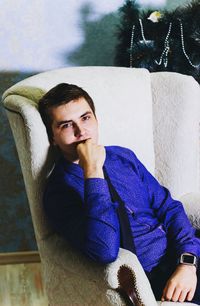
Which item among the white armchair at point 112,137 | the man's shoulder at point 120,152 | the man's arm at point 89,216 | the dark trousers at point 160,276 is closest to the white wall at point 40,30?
the white armchair at point 112,137

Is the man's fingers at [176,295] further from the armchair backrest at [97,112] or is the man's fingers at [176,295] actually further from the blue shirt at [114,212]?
the armchair backrest at [97,112]

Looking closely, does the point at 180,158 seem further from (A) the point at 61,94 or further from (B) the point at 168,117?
(A) the point at 61,94

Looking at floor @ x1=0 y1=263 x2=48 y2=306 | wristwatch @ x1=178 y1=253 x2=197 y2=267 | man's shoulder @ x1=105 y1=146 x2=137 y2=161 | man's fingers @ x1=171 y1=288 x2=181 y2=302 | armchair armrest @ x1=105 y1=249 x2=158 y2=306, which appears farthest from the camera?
floor @ x1=0 y1=263 x2=48 y2=306

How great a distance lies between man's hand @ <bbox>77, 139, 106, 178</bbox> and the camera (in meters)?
1.43

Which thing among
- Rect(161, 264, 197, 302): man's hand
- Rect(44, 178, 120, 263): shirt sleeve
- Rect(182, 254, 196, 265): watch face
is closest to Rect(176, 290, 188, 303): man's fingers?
Rect(161, 264, 197, 302): man's hand

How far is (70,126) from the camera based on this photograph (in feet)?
5.08

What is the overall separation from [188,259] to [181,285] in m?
0.11

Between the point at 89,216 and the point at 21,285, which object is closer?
the point at 89,216

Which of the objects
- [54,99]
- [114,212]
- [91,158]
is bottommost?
[114,212]

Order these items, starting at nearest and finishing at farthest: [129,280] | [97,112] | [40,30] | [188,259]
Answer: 1. [129,280]
2. [188,259]
3. [97,112]
4. [40,30]

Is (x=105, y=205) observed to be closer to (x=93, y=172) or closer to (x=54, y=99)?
(x=93, y=172)

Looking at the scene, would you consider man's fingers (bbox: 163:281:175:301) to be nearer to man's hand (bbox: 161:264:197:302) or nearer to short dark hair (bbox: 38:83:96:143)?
man's hand (bbox: 161:264:197:302)

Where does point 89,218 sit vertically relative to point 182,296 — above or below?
above

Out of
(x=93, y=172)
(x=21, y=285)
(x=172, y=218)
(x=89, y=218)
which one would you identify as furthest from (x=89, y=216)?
(x=21, y=285)
